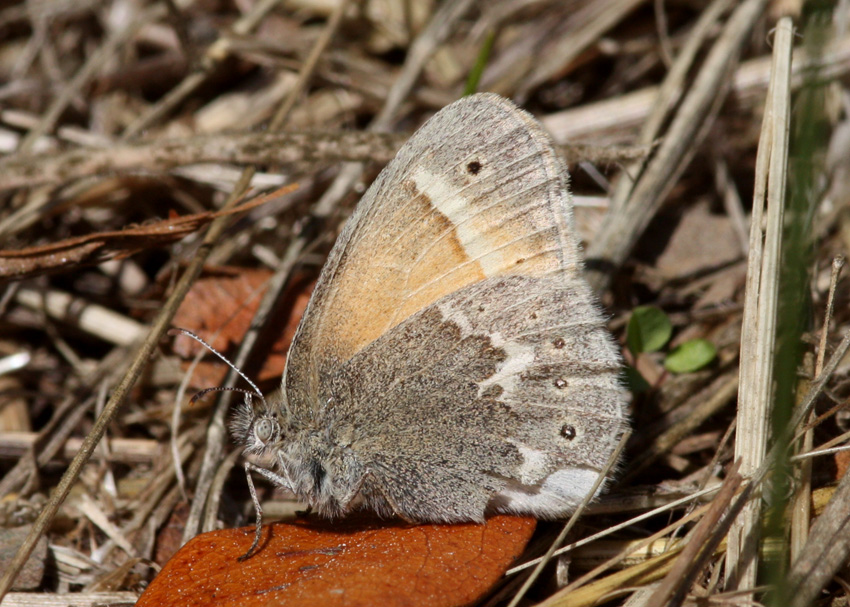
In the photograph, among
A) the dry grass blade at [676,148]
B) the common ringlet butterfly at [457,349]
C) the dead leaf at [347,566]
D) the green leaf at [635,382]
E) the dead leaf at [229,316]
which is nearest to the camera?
the dead leaf at [347,566]

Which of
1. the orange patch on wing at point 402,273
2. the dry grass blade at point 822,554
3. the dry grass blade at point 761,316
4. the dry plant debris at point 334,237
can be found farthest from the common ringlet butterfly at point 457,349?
the dry grass blade at point 822,554

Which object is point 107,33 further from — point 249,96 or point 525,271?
point 525,271

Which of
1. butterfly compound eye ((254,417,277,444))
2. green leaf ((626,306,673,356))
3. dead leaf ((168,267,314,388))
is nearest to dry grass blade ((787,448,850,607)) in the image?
green leaf ((626,306,673,356))

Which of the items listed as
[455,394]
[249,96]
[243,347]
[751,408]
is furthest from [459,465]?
[249,96]

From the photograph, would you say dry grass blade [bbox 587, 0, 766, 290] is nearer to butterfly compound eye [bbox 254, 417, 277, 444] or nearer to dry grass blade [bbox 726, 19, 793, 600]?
dry grass blade [bbox 726, 19, 793, 600]

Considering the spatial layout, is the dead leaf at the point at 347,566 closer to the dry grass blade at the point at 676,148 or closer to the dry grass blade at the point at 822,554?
the dry grass blade at the point at 822,554

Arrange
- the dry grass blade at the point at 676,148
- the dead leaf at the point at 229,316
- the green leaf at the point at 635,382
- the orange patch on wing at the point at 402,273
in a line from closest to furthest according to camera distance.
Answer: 1. the orange patch on wing at the point at 402,273
2. the green leaf at the point at 635,382
3. the dead leaf at the point at 229,316
4. the dry grass blade at the point at 676,148
